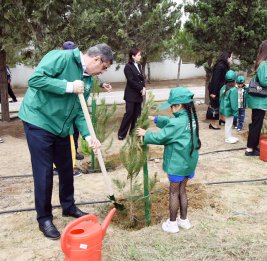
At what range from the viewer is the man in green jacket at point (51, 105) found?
9.59 ft

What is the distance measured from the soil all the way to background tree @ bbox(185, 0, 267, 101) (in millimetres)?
3605

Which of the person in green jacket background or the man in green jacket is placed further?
the person in green jacket background

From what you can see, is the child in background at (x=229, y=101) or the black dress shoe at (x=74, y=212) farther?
the child in background at (x=229, y=101)

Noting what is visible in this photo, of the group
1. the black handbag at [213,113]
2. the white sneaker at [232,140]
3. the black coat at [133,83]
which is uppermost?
the black coat at [133,83]

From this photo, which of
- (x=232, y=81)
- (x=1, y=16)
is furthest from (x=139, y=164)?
(x=1, y=16)

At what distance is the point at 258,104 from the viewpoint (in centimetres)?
549

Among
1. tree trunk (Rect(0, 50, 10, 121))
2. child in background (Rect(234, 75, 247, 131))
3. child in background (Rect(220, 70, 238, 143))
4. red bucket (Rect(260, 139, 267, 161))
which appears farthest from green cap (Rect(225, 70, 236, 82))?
tree trunk (Rect(0, 50, 10, 121))

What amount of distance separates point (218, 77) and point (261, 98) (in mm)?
1923

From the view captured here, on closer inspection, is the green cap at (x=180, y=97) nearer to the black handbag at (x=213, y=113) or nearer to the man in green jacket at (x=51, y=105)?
the man in green jacket at (x=51, y=105)

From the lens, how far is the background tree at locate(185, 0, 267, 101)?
8.20 metres

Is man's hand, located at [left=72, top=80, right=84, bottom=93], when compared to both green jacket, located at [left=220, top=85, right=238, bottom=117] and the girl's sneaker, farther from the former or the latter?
green jacket, located at [left=220, top=85, right=238, bottom=117]

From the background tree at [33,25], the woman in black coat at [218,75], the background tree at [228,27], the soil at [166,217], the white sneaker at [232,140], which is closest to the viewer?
the soil at [166,217]

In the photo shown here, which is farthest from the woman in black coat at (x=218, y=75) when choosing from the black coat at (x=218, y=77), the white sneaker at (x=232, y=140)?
the white sneaker at (x=232, y=140)

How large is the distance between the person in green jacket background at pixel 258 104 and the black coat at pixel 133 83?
2.12 metres
